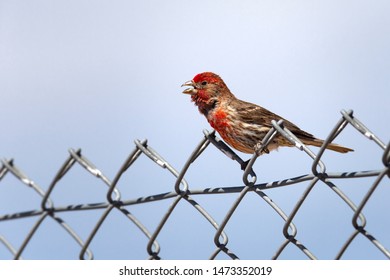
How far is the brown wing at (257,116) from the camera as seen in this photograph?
19.9ft

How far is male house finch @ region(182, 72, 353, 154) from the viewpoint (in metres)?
6.10

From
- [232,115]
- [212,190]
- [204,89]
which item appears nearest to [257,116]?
[232,115]

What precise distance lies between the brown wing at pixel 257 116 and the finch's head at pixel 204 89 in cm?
20

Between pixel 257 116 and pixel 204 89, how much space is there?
537 millimetres

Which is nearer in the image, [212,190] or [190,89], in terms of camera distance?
[212,190]

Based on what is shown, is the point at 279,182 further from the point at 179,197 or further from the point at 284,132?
the point at 179,197

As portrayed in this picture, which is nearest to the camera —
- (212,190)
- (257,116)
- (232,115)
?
(212,190)

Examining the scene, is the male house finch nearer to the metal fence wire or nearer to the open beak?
the open beak

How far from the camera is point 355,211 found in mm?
3006

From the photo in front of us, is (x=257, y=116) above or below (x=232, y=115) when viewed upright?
above

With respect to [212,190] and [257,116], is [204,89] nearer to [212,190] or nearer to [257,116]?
[257,116]

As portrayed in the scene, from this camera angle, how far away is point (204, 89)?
21.4 feet

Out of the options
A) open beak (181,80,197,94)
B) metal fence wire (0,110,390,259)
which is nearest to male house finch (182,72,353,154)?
open beak (181,80,197,94)
